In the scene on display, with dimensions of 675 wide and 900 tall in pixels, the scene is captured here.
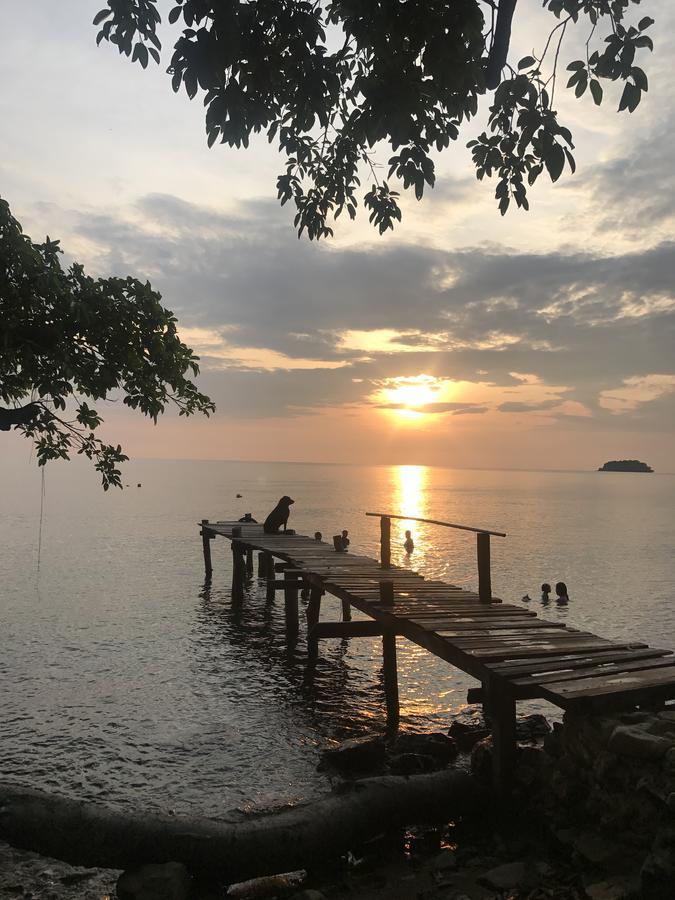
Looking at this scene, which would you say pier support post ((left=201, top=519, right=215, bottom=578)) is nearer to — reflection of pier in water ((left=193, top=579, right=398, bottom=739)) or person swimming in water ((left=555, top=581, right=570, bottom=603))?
reflection of pier in water ((left=193, top=579, right=398, bottom=739))

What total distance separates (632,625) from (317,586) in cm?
1414

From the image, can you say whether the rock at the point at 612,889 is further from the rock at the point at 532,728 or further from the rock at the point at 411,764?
the rock at the point at 532,728

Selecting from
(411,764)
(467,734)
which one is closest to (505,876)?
(411,764)

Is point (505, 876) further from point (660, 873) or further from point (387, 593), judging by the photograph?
point (387, 593)

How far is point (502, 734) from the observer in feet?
30.0

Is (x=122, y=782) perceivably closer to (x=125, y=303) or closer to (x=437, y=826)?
(x=437, y=826)

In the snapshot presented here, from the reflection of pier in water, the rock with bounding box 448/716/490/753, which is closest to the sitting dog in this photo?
the reflection of pier in water

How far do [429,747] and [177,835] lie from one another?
15.7 ft

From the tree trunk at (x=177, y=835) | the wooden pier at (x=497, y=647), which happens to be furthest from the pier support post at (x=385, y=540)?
the tree trunk at (x=177, y=835)

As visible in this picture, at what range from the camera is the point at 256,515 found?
271 ft

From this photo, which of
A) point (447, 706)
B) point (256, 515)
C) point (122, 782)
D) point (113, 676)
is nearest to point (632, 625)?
Answer: point (447, 706)

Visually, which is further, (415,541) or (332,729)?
(415,541)

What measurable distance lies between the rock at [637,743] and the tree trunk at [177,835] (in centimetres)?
307

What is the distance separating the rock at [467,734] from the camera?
11781mm
